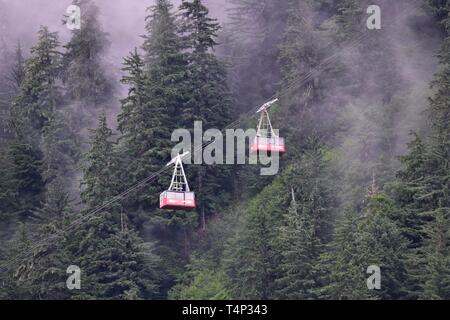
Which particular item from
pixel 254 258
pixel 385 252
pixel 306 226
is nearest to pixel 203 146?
pixel 306 226

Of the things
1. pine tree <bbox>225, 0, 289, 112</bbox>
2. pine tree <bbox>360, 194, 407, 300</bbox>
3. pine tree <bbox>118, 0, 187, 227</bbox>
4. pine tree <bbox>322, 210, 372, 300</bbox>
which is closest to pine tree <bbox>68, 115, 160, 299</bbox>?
pine tree <bbox>118, 0, 187, 227</bbox>

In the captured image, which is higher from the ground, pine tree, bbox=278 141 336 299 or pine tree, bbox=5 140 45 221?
pine tree, bbox=5 140 45 221

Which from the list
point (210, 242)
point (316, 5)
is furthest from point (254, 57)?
point (210, 242)

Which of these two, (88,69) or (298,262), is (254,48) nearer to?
(88,69)

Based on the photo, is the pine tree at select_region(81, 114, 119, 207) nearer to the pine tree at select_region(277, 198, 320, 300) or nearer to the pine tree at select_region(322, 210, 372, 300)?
the pine tree at select_region(277, 198, 320, 300)

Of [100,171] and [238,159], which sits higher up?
[238,159]

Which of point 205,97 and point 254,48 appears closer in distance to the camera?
→ point 205,97

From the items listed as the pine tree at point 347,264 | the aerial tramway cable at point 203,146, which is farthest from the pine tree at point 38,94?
the pine tree at point 347,264

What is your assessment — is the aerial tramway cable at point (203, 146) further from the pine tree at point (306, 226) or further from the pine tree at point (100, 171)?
the pine tree at point (306, 226)
